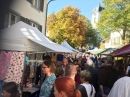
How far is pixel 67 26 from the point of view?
46.2m

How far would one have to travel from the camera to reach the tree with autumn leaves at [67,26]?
4475 cm

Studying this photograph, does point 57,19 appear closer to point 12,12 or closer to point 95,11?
point 12,12

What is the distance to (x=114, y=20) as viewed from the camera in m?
34.2

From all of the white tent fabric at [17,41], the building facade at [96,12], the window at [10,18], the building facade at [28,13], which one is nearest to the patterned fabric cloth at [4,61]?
the white tent fabric at [17,41]

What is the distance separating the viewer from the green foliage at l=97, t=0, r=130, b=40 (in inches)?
1305

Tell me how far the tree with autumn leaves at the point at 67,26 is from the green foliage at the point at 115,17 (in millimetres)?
10300

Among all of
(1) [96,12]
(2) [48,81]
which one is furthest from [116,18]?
(1) [96,12]

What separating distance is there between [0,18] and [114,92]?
435 centimetres

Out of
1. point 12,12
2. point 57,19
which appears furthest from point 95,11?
point 12,12

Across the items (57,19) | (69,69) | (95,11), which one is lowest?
(69,69)

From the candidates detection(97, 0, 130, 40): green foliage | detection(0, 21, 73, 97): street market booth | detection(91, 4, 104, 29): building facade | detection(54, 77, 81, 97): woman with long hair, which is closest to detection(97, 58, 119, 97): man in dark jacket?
detection(0, 21, 73, 97): street market booth

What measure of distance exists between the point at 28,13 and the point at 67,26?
100.0 ft

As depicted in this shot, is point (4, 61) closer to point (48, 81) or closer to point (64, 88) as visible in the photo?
point (48, 81)

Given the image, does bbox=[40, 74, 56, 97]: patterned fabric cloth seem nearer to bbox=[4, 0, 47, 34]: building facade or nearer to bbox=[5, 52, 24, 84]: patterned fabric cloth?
bbox=[5, 52, 24, 84]: patterned fabric cloth
